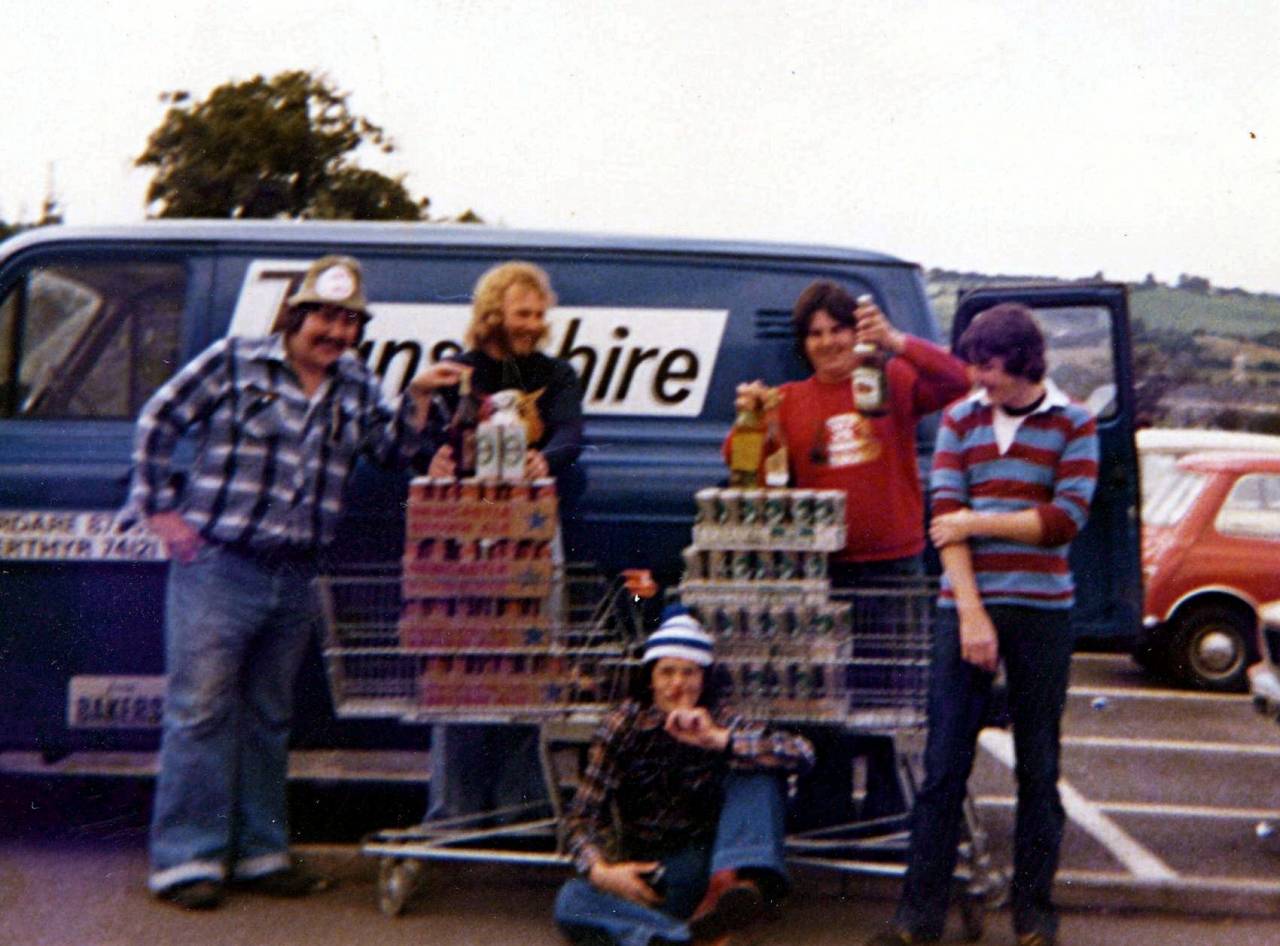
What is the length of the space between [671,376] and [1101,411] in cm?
254

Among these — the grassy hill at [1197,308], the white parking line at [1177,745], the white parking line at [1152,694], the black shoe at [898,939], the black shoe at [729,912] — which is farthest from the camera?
the white parking line at [1152,694]

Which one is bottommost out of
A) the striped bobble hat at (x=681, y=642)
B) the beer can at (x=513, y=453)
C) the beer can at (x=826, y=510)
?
the striped bobble hat at (x=681, y=642)

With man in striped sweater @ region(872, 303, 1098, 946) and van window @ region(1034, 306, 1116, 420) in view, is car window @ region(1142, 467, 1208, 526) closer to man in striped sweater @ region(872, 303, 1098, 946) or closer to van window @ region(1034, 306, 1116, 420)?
van window @ region(1034, 306, 1116, 420)

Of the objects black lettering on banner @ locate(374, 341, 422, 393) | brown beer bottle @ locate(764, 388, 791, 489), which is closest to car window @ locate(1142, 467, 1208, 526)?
brown beer bottle @ locate(764, 388, 791, 489)

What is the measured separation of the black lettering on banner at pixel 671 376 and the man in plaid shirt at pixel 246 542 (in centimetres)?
103

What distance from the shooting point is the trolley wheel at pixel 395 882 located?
5.45 metres

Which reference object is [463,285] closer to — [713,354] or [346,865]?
[713,354]

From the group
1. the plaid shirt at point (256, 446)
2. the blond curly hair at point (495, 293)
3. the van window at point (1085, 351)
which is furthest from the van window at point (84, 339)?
the van window at point (1085, 351)

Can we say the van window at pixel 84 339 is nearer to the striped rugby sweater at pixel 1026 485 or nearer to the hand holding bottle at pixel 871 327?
the hand holding bottle at pixel 871 327

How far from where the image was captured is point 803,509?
5328 millimetres

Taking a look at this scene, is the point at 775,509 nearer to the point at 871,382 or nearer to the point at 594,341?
the point at 871,382

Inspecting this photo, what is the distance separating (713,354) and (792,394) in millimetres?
702

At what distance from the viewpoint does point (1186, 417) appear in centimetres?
1684

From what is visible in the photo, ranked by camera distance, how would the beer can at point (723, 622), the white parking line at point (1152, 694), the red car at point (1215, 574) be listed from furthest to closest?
the red car at point (1215, 574)
the white parking line at point (1152, 694)
the beer can at point (723, 622)
